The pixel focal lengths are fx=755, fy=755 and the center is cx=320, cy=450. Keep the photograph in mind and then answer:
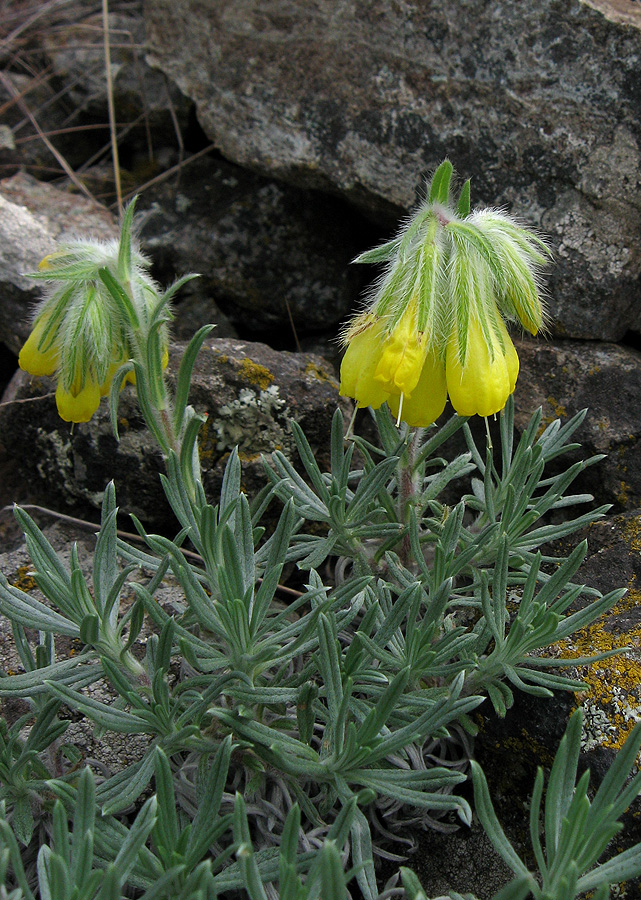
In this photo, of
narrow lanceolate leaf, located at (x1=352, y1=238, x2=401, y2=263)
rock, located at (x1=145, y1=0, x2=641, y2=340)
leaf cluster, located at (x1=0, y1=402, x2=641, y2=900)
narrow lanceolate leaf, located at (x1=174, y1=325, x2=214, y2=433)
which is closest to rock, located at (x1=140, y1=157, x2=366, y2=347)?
rock, located at (x1=145, y1=0, x2=641, y2=340)

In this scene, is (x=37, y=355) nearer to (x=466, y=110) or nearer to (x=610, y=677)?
(x=610, y=677)

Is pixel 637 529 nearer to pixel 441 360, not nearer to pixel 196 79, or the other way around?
pixel 441 360

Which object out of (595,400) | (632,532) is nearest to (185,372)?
(632,532)

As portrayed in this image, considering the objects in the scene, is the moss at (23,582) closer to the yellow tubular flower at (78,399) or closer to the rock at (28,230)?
the yellow tubular flower at (78,399)

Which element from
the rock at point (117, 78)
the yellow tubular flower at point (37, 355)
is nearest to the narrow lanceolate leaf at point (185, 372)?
the yellow tubular flower at point (37, 355)

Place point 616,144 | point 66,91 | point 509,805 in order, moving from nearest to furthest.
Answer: point 509,805
point 616,144
point 66,91

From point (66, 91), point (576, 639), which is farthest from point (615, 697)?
point (66, 91)
